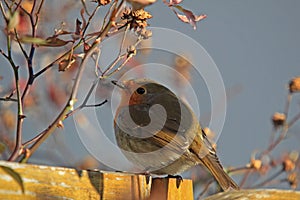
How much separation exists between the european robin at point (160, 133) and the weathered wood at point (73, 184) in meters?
0.48

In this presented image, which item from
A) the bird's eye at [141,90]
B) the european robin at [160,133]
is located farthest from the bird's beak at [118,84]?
the bird's eye at [141,90]

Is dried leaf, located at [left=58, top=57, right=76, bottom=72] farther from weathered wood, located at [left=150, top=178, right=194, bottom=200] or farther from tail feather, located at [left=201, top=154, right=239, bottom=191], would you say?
tail feather, located at [left=201, top=154, right=239, bottom=191]

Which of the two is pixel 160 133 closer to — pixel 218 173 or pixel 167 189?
pixel 218 173

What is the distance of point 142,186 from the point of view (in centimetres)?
82

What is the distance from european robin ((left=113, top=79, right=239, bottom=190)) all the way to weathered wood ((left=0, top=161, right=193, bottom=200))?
48 cm

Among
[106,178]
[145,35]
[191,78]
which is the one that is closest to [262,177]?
[191,78]

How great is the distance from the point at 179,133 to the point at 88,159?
0.25m

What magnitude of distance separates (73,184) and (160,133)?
0.66m

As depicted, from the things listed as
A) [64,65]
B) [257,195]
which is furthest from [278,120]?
[64,65]

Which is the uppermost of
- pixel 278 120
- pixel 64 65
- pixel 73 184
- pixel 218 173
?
pixel 278 120

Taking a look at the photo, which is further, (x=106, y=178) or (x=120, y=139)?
(x=120, y=139)

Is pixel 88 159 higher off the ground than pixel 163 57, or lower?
lower

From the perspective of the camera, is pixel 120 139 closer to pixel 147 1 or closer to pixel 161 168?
pixel 161 168

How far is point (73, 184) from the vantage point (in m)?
0.74
